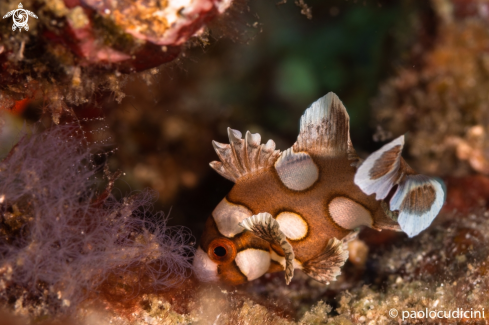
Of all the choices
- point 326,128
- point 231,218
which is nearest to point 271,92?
point 326,128

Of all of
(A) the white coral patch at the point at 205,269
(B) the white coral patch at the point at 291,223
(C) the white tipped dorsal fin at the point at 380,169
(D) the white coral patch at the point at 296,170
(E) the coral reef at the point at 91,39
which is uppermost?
(E) the coral reef at the point at 91,39

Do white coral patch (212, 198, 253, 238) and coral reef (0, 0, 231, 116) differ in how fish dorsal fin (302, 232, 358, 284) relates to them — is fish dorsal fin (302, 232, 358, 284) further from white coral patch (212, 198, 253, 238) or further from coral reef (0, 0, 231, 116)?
coral reef (0, 0, 231, 116)

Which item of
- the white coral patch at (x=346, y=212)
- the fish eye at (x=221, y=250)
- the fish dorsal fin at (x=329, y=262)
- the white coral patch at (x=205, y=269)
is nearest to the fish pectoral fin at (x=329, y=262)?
the fish dorsal fin at (x=329, y=262)

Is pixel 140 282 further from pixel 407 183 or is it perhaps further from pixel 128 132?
pixel 128 132

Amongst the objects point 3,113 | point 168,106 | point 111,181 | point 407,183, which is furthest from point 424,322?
point 168,106

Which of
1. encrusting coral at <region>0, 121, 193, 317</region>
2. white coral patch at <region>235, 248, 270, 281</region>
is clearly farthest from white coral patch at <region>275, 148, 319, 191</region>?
encrusting coral at <region>0, 121, 193, 317</region>

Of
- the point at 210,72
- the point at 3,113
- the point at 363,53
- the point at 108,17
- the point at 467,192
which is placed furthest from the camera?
the point at 363,53

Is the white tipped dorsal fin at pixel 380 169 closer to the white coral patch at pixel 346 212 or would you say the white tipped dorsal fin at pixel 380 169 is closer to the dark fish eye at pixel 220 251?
the white coral patch at pixel 346 212

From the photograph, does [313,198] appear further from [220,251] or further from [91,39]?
[91,39]

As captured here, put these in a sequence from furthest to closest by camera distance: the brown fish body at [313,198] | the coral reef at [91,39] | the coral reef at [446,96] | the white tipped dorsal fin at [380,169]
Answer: the coral reef at [446,96] → the brown fish body at [313,198] → the white tipped dorsal fin at [380,169] → the coral reef at [91,39]
